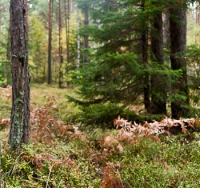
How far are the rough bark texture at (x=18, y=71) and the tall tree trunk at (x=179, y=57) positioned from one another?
13.2ft

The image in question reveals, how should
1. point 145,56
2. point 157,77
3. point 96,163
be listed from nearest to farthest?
point 96,163 < point 157,77 < point 145,56

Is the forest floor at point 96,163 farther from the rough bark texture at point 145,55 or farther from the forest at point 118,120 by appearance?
the rough bark texture at point 145,55

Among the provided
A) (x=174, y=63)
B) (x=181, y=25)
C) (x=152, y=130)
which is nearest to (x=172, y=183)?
(x=152, y=130)

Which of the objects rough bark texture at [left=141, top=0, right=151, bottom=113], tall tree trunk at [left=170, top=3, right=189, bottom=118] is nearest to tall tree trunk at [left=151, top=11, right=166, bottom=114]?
rough bark texture at [left=141, top=0, right=151, bottom=113]

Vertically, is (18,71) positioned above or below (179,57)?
below

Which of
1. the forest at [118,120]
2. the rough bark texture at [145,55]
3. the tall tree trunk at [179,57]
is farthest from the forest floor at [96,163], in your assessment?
the rough bark texture at [145,55]

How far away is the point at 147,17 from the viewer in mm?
5852

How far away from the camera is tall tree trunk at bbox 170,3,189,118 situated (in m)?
6.16

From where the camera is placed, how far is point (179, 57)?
20.0 ft

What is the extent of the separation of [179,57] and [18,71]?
436 centimetres


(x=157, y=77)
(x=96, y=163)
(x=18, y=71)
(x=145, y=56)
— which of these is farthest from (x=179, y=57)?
(x=18, y=71)

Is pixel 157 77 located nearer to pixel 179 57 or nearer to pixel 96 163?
pixel 179 57

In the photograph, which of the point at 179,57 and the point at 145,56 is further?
the point at 145,56

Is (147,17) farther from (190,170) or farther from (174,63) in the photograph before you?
(190,170)
